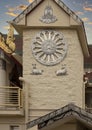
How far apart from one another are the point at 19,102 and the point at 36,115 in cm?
132

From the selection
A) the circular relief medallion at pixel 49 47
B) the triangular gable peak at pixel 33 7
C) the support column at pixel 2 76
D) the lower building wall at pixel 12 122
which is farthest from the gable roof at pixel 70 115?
the support column at pixel 2 76

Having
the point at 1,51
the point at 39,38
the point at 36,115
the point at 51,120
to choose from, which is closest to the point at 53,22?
→ the point at 39,38

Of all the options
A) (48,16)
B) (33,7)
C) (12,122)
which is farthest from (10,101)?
(33,7)

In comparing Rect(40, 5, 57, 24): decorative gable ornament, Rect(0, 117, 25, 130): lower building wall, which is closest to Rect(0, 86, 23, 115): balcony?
Rect(0, 117, 25, 130): lower building wall

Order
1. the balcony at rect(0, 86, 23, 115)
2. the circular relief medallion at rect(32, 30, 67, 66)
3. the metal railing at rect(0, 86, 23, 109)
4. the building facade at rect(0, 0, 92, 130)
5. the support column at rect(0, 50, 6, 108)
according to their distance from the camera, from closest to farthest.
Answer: the balcony at rect(0, 86, 23, 115) → the metal railing at rect(0, 86, 23, 109) → the building facade at rect(0, 0, 92, 130) → the circular relief medallion at rect(32, 30, 67, 66) → the support column at rect(0, 50, 6, 108)

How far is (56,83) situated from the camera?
29.4m

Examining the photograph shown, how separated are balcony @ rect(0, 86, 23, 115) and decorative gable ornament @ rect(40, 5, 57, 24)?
4.32 metres

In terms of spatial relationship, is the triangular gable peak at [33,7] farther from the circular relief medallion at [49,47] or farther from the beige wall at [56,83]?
the circular relief medallion at [49,47]

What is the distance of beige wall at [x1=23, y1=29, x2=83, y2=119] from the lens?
1151 inches

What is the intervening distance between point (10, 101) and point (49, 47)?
439 centimetres

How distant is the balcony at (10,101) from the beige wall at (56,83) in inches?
30.0

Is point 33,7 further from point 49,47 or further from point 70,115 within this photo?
point 70,115

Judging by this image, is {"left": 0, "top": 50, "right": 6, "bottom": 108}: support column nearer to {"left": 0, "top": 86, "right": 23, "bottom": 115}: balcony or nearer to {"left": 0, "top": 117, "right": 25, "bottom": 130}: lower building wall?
{"left": 0, "top": 86, "right": 23, "bottom": 115}: balcony

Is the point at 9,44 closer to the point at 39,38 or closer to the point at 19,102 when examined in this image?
the point at 39,38
